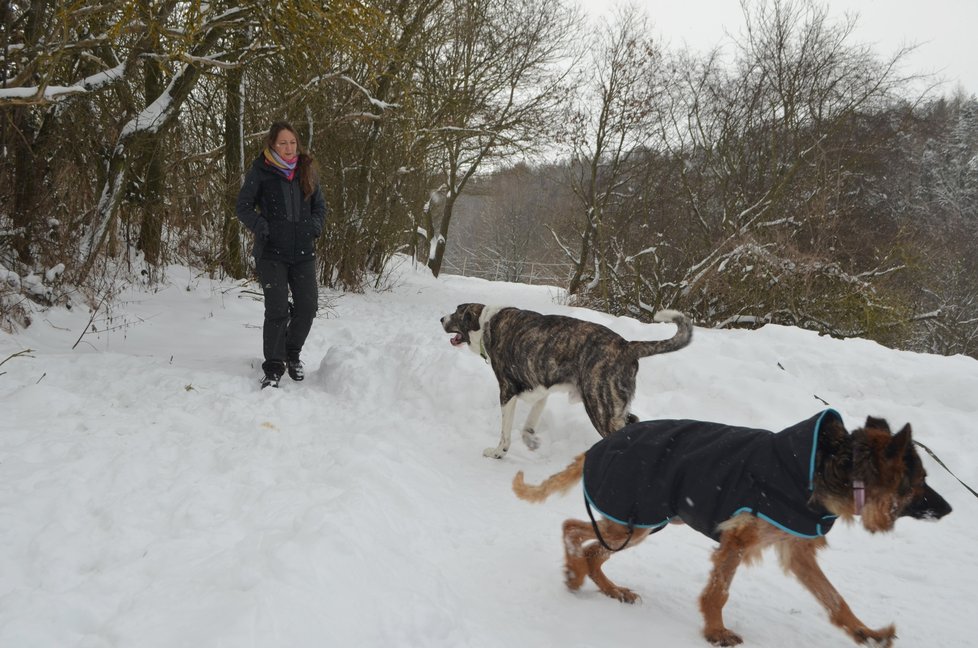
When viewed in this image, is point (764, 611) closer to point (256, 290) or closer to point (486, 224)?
point (256, 290)

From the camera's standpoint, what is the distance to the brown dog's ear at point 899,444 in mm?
2109

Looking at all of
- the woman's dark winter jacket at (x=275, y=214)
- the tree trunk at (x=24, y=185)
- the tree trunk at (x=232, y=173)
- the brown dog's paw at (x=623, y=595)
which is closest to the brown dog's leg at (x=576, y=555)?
the brown dog's paw at (x=623, y=595)

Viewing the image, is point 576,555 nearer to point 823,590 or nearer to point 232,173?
point 823,590

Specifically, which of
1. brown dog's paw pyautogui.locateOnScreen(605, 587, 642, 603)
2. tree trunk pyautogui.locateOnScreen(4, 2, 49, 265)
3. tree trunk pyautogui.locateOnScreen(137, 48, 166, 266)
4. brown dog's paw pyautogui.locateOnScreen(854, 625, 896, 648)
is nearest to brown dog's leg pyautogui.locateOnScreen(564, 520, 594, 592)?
brown dog's paw pyautogui.locateOnScreen(605, 587, 642, 603)

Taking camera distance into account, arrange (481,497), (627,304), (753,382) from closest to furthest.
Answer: (481,497) → (753,382) → (627,304)

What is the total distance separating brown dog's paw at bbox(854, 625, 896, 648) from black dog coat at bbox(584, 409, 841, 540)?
0.48 m

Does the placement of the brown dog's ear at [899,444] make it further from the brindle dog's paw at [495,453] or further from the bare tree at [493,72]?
the bare tree at [493,72]

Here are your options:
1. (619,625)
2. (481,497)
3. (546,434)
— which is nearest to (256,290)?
(546,434)

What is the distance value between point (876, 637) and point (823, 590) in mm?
281

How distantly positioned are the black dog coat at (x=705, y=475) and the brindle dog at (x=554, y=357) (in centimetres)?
122

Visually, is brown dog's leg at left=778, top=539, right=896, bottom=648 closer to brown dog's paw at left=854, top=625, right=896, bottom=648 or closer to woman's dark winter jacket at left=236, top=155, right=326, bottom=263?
brown dog's paw at left=854, top=625, right=896, bottom=648

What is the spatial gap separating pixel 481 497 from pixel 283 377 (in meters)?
2.92

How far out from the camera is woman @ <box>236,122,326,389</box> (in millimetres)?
5070

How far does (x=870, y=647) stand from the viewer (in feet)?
7.79
